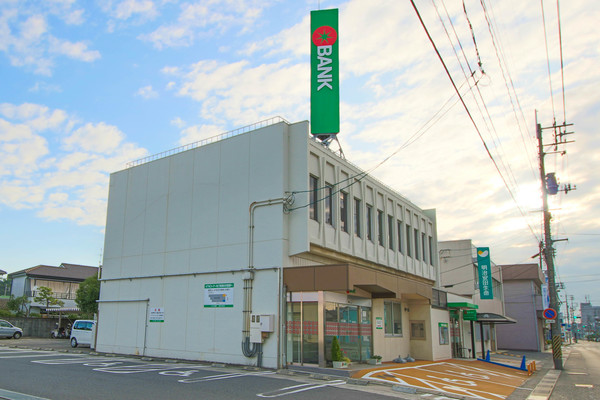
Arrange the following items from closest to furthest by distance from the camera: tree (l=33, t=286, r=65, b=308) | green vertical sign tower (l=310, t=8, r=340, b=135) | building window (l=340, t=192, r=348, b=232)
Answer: green vertical sign tower (l=310, t=8, r=340, b=135) → building window (l=340, t=192, r=348, b=232) → tree (l=33, t=286, r=65, b=308)

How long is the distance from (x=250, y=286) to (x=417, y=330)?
1087 centimetres

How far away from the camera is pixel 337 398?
11469 millimetres

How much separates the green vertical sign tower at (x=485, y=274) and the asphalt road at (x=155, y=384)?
80.4 feet

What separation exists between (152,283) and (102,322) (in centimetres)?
464

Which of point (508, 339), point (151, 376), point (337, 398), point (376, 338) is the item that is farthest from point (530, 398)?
point (508, 339)

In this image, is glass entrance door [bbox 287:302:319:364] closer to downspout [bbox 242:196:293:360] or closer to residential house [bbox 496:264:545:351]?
downspout [bbox 242:196:293:360]

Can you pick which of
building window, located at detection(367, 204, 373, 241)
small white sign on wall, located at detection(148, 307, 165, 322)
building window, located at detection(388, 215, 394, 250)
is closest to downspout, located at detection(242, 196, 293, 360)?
small white sign on wall, located at detection(148, 307, 165, 322)

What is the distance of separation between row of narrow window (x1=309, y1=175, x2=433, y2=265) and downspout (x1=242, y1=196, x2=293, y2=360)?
1.63m

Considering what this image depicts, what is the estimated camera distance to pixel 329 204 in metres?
21.5

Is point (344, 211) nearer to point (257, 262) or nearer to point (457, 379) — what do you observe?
point (257, 262)

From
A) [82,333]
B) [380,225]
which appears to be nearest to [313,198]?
[380,225]

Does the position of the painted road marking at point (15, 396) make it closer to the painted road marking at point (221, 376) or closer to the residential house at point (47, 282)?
the painted road marking at point (221, 376)

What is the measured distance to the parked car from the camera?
36.7 metres

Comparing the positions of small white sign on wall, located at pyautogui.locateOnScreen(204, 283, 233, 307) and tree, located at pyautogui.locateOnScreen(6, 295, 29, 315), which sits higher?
small white sign on wall, located at pyautogui.locateOnScreen(204, 283, 233, 307)
